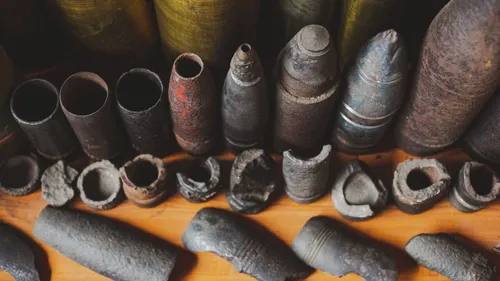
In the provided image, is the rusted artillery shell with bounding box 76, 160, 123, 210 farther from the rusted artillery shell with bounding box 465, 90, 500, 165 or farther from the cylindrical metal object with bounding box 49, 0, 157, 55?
the rusted artillery shell with bounding box 465, 90, 500, 165

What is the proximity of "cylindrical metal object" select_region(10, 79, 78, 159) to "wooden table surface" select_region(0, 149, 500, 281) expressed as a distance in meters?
0.17

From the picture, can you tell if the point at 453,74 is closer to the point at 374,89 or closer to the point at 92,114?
the point at 374,89

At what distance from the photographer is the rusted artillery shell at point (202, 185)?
5.87 ft

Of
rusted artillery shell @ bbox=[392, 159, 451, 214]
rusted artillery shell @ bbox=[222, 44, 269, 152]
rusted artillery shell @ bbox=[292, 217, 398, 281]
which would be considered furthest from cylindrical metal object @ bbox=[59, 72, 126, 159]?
rusted artillery shell @ bbox=[392, 159, 451, 214]

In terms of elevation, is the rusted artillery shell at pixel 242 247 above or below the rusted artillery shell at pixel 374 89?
below

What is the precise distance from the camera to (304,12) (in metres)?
1.69

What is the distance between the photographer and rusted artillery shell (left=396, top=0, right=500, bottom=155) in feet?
4.48

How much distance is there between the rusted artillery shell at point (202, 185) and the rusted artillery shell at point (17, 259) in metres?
0.47

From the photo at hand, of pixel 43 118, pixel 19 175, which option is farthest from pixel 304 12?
pixel 19 175

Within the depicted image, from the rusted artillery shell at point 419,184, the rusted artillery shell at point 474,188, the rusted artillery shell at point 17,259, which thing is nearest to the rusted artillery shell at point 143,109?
the rusted artillery shell at point 17,259

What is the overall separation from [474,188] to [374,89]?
0.49 meters

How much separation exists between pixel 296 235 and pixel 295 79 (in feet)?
1.66

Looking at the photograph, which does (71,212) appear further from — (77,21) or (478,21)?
(478,21)

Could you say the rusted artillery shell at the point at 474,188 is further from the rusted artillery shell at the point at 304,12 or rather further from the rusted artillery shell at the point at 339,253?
the rusted artillery shell at the point at 304,12
